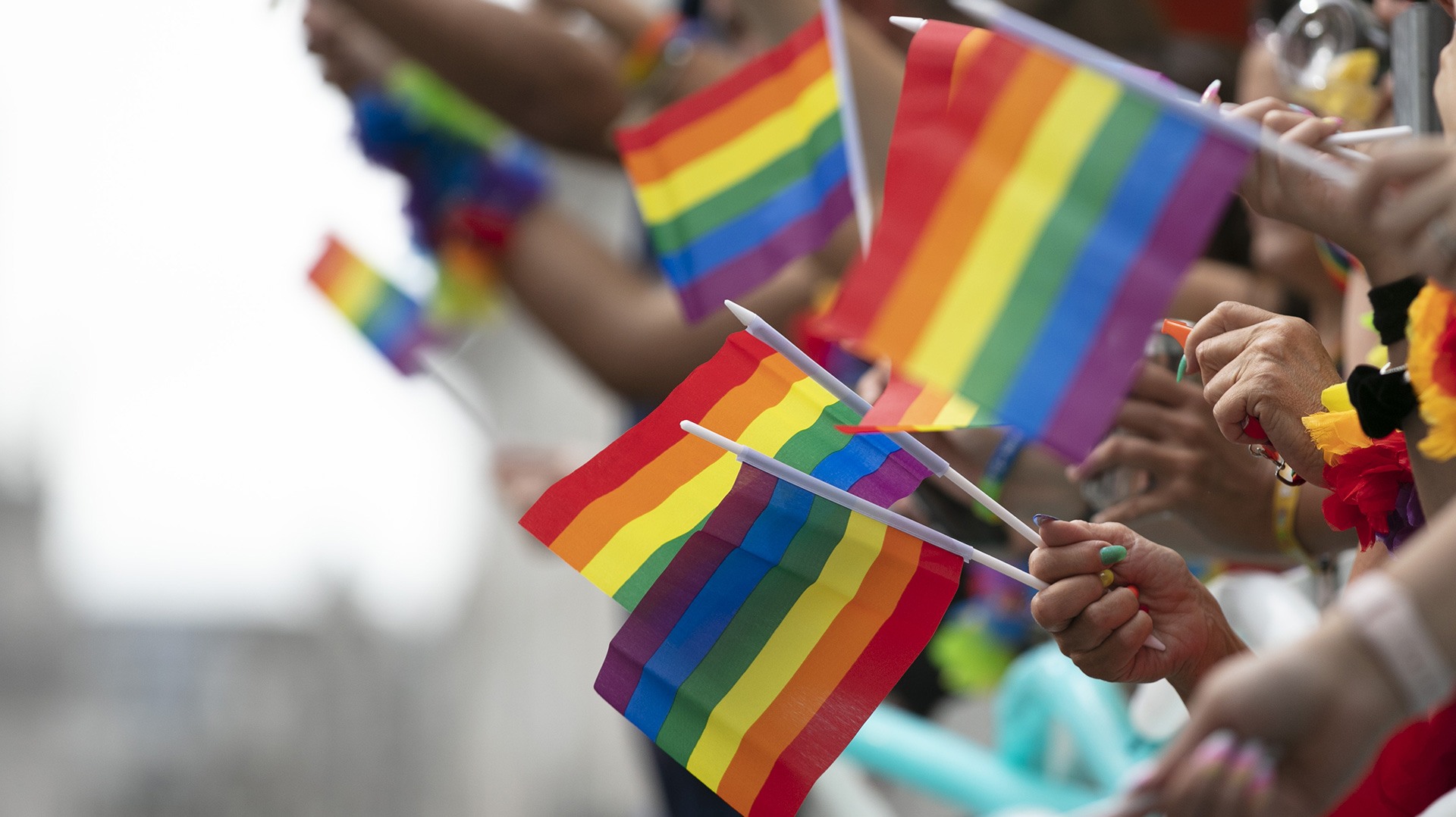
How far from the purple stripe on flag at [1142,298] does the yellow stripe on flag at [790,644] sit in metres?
0.19

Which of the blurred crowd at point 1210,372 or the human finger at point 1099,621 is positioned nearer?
the blurred crowd at point 1210,372

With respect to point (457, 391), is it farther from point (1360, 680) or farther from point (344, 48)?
point (1360, 680)

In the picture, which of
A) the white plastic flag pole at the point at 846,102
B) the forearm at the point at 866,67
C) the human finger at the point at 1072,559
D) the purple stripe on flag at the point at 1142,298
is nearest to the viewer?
the purple stripe on flag at the point at 1142,298

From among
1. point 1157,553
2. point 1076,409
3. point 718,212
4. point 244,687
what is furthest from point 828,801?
point 244,687

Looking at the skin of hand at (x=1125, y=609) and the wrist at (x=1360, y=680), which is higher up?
the wrist at (x=1360, y=680)

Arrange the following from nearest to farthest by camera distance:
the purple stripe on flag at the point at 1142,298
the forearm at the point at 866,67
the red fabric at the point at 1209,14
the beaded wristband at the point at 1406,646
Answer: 1. the beaded wristband at the point at 1406,646
2. the purple stripe on flag at the point at 1142,298
3. the forearm at the point at 866,67
4. the red fabric at the point at 1209,14

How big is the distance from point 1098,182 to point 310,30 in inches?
59.1

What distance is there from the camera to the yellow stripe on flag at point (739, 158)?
1.06 meters

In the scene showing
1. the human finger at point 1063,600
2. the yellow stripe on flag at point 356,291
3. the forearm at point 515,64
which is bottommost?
the yellow stripe on flag at point 356,291

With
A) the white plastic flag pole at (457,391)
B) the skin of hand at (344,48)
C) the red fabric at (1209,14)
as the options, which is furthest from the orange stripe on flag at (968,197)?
the red fabric at (1209,14)

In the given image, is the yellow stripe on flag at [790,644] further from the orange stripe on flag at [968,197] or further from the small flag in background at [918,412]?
the orange stripe on flag at [968,197]

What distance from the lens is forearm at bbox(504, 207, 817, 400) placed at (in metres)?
1.48

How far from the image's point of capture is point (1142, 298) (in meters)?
0.49

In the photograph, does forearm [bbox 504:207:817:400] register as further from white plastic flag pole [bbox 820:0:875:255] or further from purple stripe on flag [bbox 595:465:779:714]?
purple stripe on flag [bbox 595:465:779:714]
